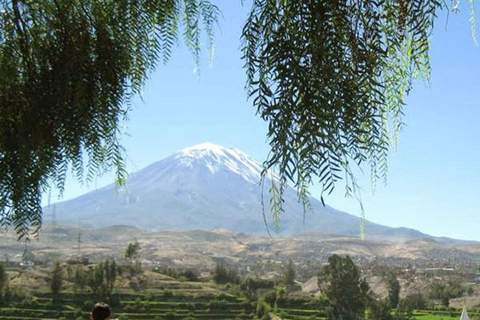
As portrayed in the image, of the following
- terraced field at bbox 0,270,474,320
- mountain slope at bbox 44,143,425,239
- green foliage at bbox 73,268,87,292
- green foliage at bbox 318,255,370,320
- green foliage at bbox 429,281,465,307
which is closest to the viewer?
terraced field at bbox 0,270,474,320

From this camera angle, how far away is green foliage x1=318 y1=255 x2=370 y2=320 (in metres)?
40.6

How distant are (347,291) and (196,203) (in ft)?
385

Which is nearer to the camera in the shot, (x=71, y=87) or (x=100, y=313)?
(x=71, y=87)

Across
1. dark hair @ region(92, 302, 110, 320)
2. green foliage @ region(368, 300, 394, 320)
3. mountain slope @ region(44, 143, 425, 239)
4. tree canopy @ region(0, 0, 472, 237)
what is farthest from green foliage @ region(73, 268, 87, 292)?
mountain slope @ region(44, 143, 425, 239)

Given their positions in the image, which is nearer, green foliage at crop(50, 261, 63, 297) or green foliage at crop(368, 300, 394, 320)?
green foliage at crop(50, 261, 63, 297)

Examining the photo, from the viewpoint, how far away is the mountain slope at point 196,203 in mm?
150125

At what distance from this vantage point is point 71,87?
101 centimetres

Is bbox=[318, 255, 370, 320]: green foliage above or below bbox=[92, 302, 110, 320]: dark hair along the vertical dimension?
below

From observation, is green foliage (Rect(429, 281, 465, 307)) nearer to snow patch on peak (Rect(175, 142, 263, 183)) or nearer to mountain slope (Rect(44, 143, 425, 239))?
mountain slope (Rect(44, 143, 425, 239))

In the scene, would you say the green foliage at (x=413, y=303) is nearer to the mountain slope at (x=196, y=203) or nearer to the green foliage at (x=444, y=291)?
the green foliage at (x=444, y=291)

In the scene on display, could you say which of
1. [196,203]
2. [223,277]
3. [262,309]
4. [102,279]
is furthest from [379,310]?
[196,203]

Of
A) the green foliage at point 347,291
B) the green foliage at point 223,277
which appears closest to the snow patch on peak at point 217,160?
the green foliage at point 223,277

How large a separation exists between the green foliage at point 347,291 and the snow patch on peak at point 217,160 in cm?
11662

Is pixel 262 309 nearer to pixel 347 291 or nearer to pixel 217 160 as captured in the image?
pixel 347 291
